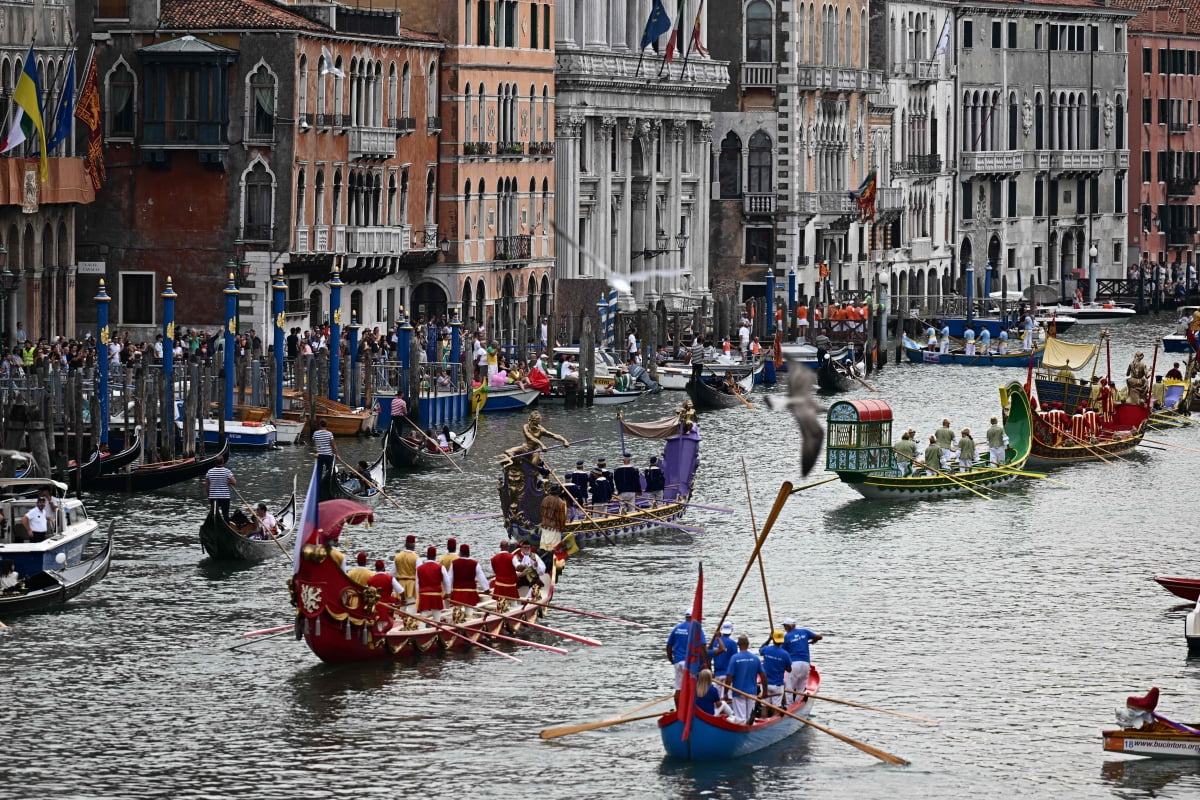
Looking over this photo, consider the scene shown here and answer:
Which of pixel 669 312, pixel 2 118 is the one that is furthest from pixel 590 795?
pixel 669 312

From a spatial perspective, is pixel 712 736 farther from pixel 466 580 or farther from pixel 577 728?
pixel 466 580

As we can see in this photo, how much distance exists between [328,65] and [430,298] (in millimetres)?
9586

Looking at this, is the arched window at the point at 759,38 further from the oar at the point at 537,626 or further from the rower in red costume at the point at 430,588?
the rower in red costume at the point at 430,588

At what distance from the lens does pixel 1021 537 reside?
51531mm

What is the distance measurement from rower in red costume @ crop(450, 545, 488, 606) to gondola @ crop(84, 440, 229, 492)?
1276 centimetres

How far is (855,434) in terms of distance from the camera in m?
54.8

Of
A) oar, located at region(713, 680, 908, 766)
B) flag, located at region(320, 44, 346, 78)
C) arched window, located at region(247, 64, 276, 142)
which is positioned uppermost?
flag, located at region(320, 44, 346, 78)

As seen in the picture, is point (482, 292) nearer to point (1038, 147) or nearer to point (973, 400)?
point (973, 400)

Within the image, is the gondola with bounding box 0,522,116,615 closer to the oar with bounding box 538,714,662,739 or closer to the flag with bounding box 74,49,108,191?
the oar with bounding box 538,714,662,739

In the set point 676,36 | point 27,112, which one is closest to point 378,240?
point 27,112

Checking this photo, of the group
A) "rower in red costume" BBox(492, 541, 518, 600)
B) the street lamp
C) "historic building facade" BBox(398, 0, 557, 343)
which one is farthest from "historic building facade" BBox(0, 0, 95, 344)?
the street lamp

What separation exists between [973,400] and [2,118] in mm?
24641

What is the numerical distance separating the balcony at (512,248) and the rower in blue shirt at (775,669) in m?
47.0

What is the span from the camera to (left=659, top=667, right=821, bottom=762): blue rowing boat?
34062 mm
